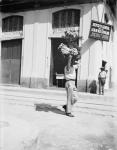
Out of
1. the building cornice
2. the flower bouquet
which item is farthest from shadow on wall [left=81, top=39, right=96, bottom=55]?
the flower bouquet

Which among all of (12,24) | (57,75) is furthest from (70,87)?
(12,24)

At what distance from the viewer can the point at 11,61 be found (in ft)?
55.2

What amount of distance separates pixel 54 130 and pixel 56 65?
1003cm

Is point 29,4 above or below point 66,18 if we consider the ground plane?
above

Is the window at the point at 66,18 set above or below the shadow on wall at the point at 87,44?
above

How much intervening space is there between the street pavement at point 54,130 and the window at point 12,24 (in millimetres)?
9436

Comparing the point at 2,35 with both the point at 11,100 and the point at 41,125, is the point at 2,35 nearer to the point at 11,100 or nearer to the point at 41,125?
the point at 11,100

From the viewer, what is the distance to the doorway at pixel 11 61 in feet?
54.1

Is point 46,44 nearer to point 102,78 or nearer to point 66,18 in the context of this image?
point 66,18

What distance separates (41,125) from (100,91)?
23.9 feet

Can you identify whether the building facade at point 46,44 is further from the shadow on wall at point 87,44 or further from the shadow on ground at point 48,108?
the shadow on ground at point 48,108

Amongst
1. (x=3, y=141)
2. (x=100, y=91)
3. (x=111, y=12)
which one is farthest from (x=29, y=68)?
(x=3, y=141)

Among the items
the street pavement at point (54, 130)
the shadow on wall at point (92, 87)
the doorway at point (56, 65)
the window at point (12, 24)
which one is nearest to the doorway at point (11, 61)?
the window at point (12, 24)

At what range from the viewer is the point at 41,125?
20.0ft
